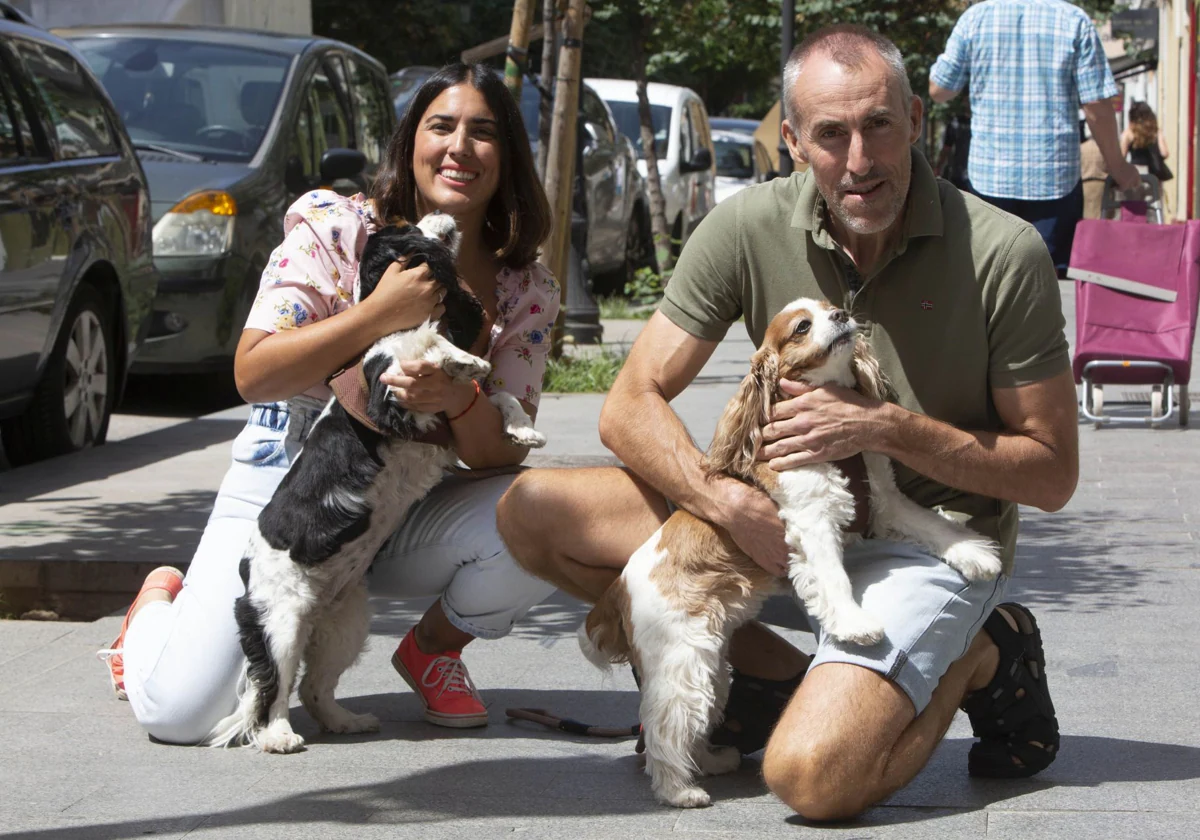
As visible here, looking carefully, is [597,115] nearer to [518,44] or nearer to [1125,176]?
[518,44]

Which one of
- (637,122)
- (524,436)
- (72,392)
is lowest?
(72,392)

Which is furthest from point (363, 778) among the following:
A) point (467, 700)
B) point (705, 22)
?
point (705, 22)

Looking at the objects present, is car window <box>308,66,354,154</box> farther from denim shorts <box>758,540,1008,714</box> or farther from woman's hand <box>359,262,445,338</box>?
denim shorts <box>758,540,1008,714</box>

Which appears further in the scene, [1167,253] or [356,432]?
[1167,253]

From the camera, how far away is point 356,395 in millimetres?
4102

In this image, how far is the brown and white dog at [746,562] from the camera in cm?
362

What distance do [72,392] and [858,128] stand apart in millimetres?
5411

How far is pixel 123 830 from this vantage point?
3600 millimetres

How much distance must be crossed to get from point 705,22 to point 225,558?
90.1 feet

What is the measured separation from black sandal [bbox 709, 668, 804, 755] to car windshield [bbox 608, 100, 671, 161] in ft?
48.8

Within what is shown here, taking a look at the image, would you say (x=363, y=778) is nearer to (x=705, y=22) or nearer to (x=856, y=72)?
(x=856, y=72)

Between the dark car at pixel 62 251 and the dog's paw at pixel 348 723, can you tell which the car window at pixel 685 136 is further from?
the dog's paw at pixel 348 723

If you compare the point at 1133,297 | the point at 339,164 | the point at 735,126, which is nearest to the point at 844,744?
the point at 339,164

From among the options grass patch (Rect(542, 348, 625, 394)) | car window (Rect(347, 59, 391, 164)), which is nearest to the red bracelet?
grass patch (Rect(542, 348, 625, 394))
